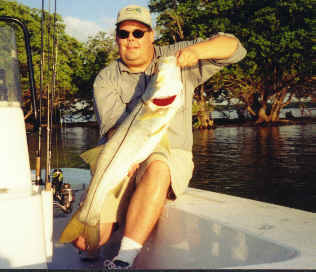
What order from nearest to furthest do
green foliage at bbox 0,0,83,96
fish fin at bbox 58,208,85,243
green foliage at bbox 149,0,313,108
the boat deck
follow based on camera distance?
1. the boat deck
2. fish fin at bbox 58,208,85,243
3. green foliage at bbox 149,0,313,108
4. green foliage at bbox 0,0,83,96

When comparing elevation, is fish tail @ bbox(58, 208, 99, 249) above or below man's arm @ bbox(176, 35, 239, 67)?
below

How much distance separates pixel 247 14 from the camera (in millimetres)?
32969

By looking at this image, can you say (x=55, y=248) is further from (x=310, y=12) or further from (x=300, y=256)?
(x=310, y=12)

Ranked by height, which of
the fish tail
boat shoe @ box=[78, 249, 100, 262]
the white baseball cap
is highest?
the white baseball cap

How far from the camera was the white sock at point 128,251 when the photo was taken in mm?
2541

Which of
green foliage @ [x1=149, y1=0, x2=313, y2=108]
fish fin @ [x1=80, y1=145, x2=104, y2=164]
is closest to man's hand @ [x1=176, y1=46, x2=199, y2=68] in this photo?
fish fin @ [x1=80, y1=145, x2=104, y2=164]

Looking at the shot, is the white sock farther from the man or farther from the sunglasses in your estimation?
the sunglasses

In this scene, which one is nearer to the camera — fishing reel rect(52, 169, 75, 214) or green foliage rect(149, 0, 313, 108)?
fishing reel rect(52, 169, 75, 214)

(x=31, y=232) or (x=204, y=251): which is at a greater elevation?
(x=31, y=232)

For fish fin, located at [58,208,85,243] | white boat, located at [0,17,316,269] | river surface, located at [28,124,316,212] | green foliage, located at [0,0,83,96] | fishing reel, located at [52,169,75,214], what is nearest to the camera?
white boat, located at [0,17,316,269]

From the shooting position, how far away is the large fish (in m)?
2.73

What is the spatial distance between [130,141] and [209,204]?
0.90 meters

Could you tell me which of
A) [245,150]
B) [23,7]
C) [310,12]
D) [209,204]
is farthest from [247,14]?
[209,204]

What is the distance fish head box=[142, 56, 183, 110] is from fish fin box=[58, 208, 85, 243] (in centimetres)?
91
